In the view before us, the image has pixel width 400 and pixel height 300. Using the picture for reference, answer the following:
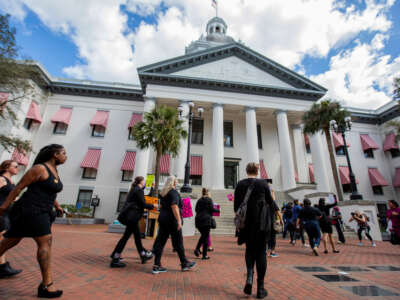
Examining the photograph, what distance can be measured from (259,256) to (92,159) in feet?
66.2

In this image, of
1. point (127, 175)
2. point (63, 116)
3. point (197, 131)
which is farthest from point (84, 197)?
point (197, 131)

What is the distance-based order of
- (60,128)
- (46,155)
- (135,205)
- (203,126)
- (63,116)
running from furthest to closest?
1. (203,126)
2. (60,128)
3. (63,116)
4. (135,205)
5. (46,155)

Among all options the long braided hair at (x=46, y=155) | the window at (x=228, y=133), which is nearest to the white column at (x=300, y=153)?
the window at (x=228, y=133)

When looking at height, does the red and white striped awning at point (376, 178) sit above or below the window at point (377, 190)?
above

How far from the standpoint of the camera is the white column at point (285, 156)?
18172 millimetres

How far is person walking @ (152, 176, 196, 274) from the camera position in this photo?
390 cm

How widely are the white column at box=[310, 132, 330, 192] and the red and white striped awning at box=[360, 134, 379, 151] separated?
936cm

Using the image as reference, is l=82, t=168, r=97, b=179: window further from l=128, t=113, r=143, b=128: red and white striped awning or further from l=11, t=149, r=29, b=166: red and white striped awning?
l=128, t=113, r=143, b=128: red and white striped awning

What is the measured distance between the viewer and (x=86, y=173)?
19875mm

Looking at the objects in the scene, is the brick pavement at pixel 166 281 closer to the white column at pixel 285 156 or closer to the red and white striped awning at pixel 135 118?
the white column at pixel 285 156

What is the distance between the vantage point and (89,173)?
1994 centimetres

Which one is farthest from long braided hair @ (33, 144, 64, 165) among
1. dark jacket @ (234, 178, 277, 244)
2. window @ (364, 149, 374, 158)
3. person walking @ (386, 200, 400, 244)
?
window @ (364, 149, 374, 158)

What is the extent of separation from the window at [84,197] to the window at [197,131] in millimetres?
11156

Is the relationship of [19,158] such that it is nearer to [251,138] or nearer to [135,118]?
[135,118]
